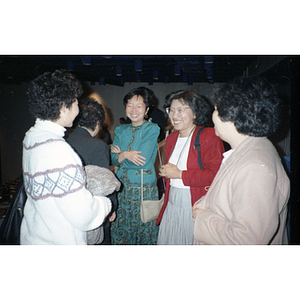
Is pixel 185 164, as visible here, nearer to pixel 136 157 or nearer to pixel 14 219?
pixel 136 157

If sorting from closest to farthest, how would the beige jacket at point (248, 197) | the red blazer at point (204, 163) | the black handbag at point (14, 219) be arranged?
the beige jacket at point (248, 197), the black handbag at point (14, 219), the red blazer at point (204, 163)

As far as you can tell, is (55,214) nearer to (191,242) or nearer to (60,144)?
(60,144)

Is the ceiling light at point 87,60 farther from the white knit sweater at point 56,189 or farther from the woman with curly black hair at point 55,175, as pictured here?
the white knit sweater at point 56,189

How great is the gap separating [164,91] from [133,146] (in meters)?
0.51

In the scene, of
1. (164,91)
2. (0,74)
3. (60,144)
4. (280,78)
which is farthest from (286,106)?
(0,74)

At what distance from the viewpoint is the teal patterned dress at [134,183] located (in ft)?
5.82

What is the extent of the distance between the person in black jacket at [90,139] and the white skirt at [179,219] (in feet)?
1.38

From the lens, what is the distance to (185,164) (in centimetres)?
148

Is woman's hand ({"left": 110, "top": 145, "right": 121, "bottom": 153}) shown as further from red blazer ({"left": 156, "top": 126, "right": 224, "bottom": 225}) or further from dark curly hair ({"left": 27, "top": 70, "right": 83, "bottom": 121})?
dark curly hair ({"left": 27, "top": 70, "right": 83, "bottom": 121})

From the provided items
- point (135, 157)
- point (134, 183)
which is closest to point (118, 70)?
point (135, 157)

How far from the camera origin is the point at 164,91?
67.4 inches

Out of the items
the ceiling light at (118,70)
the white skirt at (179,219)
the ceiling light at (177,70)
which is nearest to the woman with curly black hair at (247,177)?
Answer: the white skirt at (179,219)

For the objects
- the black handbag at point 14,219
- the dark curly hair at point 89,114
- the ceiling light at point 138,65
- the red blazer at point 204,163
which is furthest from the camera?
the ceiling light at point 138,65

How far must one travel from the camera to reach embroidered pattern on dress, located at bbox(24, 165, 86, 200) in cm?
94
